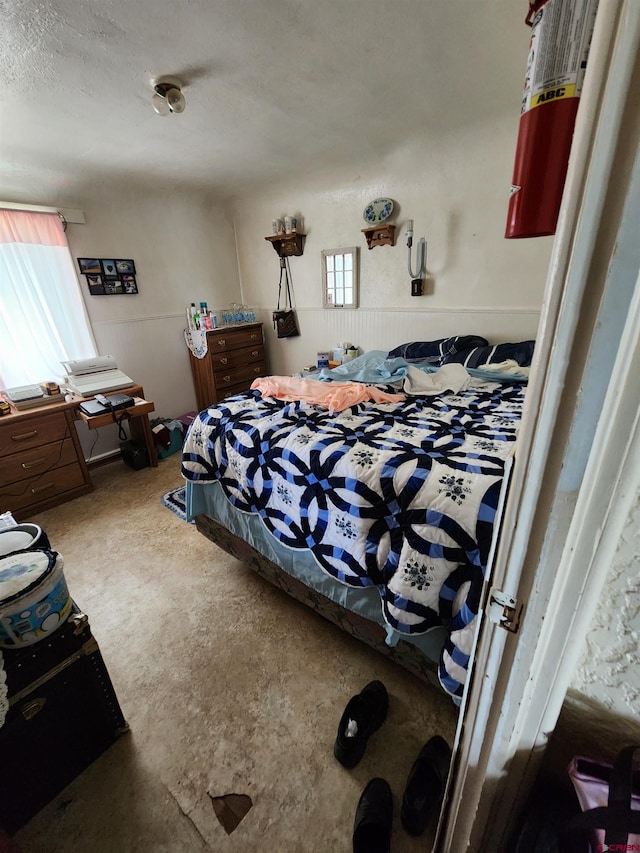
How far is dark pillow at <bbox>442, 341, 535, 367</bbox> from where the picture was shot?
7.40 feet

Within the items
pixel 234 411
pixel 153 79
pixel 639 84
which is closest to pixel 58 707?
pixel 234 411

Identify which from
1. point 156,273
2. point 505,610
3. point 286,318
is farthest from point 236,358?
point 505,610

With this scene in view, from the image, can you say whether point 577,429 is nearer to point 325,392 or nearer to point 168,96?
point 325,392

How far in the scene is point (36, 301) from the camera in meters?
2.63

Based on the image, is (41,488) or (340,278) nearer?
(41,488)

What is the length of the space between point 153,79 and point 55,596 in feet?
7.25

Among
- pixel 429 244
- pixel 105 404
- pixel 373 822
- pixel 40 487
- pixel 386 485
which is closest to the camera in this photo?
pixel 373 822

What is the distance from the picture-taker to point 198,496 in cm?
177

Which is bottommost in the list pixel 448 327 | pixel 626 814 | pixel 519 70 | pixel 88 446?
pixel 88 446

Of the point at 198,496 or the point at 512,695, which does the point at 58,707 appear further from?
the point at 512,695

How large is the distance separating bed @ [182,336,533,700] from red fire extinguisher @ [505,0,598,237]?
0.39m

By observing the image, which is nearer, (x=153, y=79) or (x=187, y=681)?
(x=187, y=681)

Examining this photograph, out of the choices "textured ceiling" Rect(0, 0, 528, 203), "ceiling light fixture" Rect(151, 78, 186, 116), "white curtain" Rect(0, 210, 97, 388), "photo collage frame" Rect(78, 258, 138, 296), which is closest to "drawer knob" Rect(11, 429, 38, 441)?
"white curtain" Rect(0, 210, 97, 388)

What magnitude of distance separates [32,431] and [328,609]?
2280 mm
